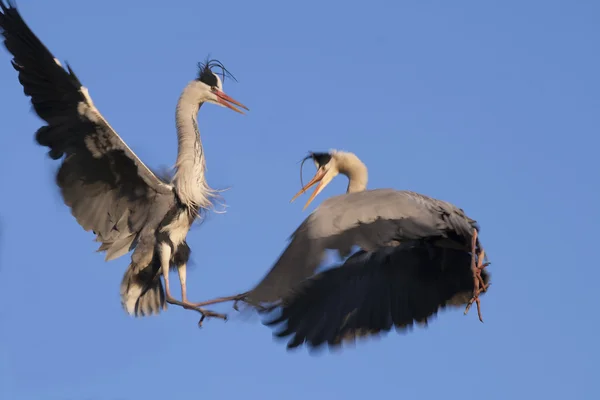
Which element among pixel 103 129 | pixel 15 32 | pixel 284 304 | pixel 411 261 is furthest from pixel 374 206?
pixel 15 32

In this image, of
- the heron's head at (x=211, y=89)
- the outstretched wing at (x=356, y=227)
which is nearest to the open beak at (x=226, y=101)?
the heron's head at (x=211, y=89)

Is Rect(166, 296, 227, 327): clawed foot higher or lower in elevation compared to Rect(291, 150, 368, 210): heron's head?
lower

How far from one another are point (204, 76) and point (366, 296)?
114 inches

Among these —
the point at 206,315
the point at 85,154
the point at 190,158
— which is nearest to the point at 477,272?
the point at 206,315

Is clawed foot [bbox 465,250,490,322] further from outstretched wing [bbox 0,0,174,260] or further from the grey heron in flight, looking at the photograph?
outstretched wing [bbox 0,0,174,260]

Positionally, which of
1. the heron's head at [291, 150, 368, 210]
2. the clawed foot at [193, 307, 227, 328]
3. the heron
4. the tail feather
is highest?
the heron's head at [291, 150, 368, 210]

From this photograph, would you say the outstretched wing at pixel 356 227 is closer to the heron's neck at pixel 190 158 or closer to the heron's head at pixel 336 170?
the heron's head at pixel 336 170

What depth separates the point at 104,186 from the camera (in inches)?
419

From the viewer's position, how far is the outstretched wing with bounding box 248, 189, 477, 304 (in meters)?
7.17

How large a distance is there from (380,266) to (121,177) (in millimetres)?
2486

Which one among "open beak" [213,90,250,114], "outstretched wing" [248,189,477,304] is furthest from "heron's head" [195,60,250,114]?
"outstretched wing" [248,189,477,304]

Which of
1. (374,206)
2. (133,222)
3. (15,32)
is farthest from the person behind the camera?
(133,222)

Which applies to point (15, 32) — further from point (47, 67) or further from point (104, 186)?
point (104, 186)

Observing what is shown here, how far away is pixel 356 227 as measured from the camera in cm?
763
